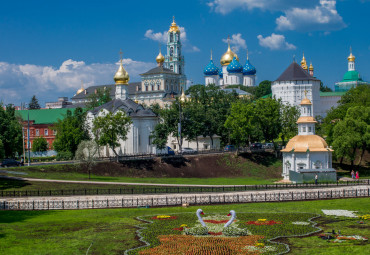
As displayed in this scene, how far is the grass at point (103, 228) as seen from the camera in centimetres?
2836

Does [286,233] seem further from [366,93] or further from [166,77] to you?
[166,77]

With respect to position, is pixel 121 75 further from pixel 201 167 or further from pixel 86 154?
pixel 86 154

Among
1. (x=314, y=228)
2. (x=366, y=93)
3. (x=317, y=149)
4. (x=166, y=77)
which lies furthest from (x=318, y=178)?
(x=166, y=77)

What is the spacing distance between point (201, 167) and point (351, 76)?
91933 mm

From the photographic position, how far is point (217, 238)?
30.4 metres

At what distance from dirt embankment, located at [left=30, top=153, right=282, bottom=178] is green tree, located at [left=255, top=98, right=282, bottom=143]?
447cm

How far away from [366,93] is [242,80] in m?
Result: 80.5

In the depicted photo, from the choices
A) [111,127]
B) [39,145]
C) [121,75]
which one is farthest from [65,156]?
[121,75]

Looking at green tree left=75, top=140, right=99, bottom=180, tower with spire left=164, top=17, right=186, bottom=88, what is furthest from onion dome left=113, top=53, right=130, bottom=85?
tower with spire left=164, top=17, right=186, bottom=88

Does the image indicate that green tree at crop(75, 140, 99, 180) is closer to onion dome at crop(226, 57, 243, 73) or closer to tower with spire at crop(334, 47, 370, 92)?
tower with spire at crop(334, 47, 370, 92)

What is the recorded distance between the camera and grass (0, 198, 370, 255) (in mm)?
28359

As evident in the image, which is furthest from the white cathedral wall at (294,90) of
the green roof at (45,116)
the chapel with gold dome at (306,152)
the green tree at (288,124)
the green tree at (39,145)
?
the green tree at (39,145)

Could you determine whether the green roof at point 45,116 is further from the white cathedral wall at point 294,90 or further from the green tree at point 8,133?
the white cathedral wall at point 294,90

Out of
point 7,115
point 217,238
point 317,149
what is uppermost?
point 7,115
